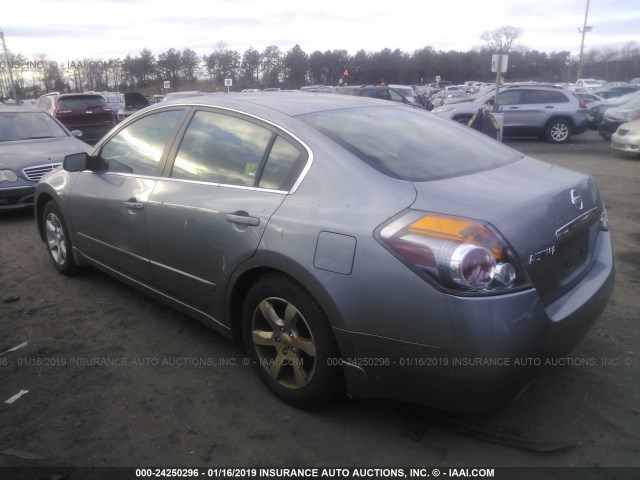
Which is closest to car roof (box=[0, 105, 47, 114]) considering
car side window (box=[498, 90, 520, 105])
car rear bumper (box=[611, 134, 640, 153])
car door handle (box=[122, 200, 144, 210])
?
car door handle (box=[122, 200, 144, 210])

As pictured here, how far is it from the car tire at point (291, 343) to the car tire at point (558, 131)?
15503 millimetres

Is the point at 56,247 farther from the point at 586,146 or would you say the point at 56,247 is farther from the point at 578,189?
the point at 586,146

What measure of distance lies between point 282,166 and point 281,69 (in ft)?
187

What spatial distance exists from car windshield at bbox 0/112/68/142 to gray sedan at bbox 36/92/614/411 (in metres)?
5.36

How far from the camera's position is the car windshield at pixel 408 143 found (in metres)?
2.75

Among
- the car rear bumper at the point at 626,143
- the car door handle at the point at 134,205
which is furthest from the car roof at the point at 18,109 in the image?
the car rear bumper at the point at 626,143

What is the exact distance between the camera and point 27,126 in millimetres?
8359

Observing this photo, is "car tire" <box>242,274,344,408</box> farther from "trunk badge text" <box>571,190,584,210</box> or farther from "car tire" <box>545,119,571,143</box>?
"car tire" <box>545,119,571,143</box>

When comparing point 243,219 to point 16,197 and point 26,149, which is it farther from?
point 26,149

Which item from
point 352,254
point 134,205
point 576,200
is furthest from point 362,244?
point 134,205

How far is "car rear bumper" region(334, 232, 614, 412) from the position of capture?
7.01ft

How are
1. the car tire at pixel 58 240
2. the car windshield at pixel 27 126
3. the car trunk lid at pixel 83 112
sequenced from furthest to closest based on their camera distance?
the car trunk lid at pixel 83 112 → the car windshield at pixel 27 126 → the car tire at pixel 58 240

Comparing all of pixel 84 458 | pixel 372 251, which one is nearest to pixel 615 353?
pixel 372 251

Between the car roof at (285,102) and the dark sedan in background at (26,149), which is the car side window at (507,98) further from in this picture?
the car roof at (285,102)
